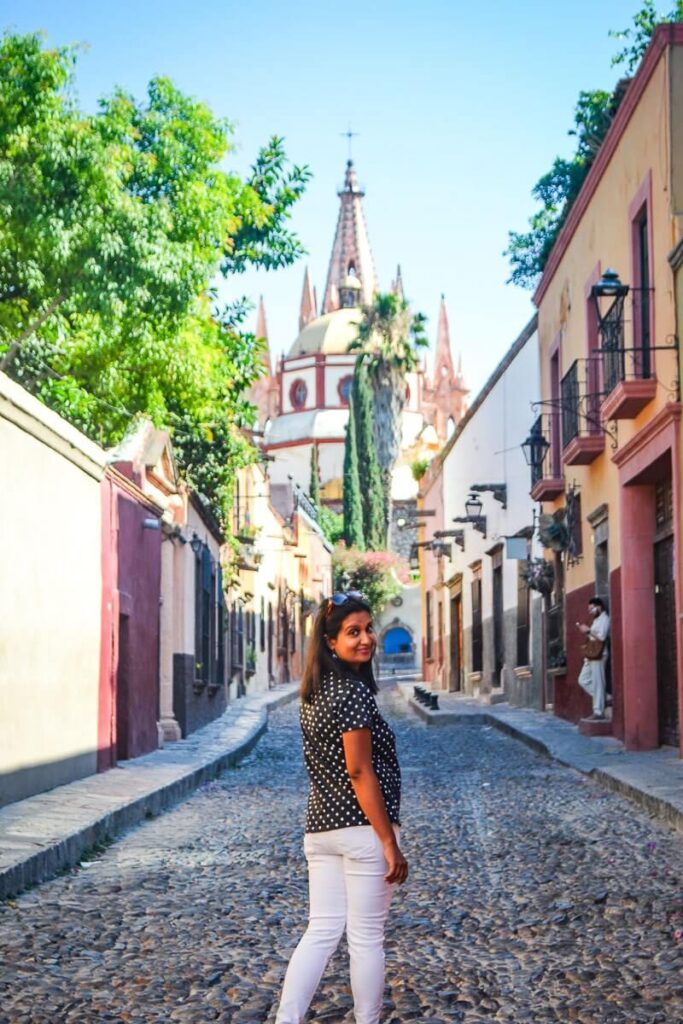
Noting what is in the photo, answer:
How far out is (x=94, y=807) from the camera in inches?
403

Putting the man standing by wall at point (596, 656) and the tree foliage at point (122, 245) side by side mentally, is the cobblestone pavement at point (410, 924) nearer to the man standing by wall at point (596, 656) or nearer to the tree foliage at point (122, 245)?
the man standing by wall at point (596, 656)

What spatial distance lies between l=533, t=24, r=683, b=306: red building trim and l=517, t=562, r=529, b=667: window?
569 centimetres

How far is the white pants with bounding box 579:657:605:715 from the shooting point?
17.7 metres

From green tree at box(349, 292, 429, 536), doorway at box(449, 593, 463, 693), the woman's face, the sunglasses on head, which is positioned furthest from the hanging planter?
green tree at box(349, 292, 429, 536)

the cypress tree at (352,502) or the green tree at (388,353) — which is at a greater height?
the green tree at (388,353)

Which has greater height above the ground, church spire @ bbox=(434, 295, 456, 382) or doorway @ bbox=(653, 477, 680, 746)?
church spire @ bbox=(434, 295, 456, 382)

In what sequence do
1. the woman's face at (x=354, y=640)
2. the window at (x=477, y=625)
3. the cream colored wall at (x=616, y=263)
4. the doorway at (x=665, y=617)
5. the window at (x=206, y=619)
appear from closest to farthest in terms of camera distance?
the woman's face at (x=354, y=640), the cream colored wall at (x=616, y=263), the doorway at (x=665, y=617), the window at (x=206, y=619), the window at (x=477, y=625)

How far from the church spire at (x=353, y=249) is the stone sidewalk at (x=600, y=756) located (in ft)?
282

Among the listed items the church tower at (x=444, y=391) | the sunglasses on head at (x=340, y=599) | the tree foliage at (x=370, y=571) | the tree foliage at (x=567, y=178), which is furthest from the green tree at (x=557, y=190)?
the church tower at (x=444, y=391)

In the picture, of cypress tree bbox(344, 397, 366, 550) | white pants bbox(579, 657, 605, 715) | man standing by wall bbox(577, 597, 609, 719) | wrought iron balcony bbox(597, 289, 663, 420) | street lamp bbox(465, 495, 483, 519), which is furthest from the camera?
cypress tree bbox(344, 397, 366, 550)

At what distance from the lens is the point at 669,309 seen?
14242 millimetres

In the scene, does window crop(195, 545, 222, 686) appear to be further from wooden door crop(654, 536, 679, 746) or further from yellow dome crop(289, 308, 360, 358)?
yellow dome crop(289, 308, 360, 358)

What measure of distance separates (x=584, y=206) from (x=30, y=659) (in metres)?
10.8

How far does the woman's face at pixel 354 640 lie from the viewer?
4508 millimetres
